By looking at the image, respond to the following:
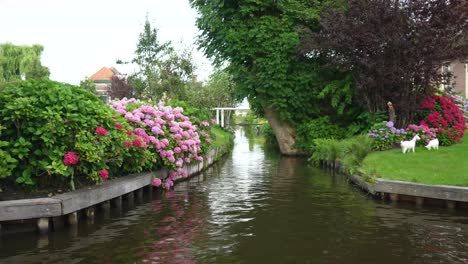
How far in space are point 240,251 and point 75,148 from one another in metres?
3.78

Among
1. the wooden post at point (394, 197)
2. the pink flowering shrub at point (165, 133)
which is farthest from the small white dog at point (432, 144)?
the pink flowering shrub at point (165, 133)

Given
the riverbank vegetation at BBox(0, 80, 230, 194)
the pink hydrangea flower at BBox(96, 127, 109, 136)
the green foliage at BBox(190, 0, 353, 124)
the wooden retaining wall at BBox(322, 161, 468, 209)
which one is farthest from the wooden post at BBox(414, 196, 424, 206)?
the green foliage at BBox(190, 0, 353, 124)

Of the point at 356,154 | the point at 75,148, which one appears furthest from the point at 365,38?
the point at 75,148

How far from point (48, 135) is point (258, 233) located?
4.11 metres

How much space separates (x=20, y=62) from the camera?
6181cm

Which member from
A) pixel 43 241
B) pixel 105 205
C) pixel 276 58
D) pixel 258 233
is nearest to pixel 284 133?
pixel 276 58

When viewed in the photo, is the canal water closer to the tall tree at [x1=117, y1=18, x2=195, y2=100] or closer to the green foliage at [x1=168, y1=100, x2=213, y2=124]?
the green foliage at [x1=168, y1=100, x2=213, y2=124]

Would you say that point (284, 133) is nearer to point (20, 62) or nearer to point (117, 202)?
point (117, 202)

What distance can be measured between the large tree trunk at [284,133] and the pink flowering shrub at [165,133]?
10.5 metres

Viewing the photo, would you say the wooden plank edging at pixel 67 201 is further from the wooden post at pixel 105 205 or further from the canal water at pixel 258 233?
the canal water at pixel 258 233

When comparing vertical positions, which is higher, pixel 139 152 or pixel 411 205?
pixel 139 152

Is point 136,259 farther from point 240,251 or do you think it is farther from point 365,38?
point 365,38

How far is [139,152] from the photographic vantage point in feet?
35.5

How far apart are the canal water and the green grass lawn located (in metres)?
0.95
